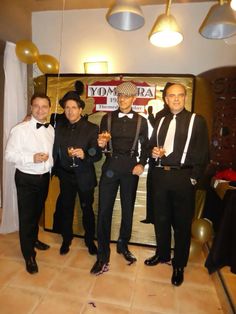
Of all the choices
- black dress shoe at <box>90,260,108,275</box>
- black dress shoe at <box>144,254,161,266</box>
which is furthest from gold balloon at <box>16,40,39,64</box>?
black dress shoe at <box>144,254,161,266</box>

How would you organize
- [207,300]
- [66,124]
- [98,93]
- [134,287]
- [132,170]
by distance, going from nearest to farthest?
[207,300] → [134,287] → [132,170] → [66,124] → [98,93]

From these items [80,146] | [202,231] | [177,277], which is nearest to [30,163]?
[80,146]

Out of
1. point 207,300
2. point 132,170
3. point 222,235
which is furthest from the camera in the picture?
point 132,170

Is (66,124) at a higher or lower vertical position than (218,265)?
higher

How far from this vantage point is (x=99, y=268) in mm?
2471

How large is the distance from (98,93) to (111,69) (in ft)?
1.76

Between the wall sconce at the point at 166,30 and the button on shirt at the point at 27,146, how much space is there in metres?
1.36

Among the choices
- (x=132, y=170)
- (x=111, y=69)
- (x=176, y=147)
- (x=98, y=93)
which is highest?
(x=111, y=69)

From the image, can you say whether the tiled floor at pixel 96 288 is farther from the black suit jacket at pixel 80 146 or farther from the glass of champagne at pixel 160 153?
the glass of champagne at pixel 160 153

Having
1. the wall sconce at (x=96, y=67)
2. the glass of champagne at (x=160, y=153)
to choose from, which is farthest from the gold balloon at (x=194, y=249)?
the wall sconce at (x=96, y=67)

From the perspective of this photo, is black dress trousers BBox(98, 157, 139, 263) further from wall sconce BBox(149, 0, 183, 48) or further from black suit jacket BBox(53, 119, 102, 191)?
wall sconce BBox(149, 0, 183, 48)

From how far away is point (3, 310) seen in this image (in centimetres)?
195

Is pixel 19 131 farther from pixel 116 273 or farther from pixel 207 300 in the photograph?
pixel 207 300

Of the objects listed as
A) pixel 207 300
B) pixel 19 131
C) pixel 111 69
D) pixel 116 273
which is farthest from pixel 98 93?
pixel 207 300
